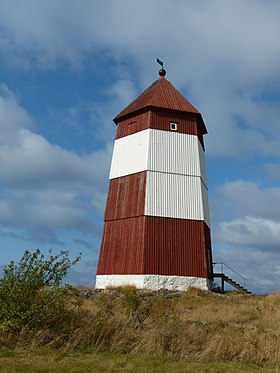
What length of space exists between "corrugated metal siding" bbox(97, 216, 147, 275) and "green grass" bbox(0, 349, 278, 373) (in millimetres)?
16093

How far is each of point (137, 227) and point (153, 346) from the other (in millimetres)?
16449

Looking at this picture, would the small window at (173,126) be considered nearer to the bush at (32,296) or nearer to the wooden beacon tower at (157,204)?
the wooden beacon tower at (157,204)

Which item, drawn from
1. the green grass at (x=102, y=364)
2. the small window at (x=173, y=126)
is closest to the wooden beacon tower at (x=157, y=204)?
the small window at (x=173, y=126)

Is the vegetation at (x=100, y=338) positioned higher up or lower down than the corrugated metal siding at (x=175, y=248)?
lower down

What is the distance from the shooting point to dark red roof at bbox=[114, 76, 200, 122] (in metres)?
29.1

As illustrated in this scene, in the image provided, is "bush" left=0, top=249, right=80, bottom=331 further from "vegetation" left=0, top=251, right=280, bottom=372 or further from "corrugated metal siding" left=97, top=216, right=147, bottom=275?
"corrugated metal siding" left=97, top=216, right=147, bottom=275

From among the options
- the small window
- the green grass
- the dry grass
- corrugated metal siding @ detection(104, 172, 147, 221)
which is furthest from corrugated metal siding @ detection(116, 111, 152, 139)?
the green grass

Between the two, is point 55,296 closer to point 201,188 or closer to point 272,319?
point 272,319

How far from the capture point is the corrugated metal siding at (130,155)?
90.3 feet

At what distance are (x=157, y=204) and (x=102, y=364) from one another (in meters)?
18.3

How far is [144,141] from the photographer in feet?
91.5

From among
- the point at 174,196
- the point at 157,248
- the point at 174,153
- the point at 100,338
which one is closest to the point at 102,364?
the point at 100,338

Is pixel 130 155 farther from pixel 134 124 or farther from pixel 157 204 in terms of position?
pixel 157 204

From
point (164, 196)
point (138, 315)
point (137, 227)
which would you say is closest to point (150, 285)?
point (137, 227)
